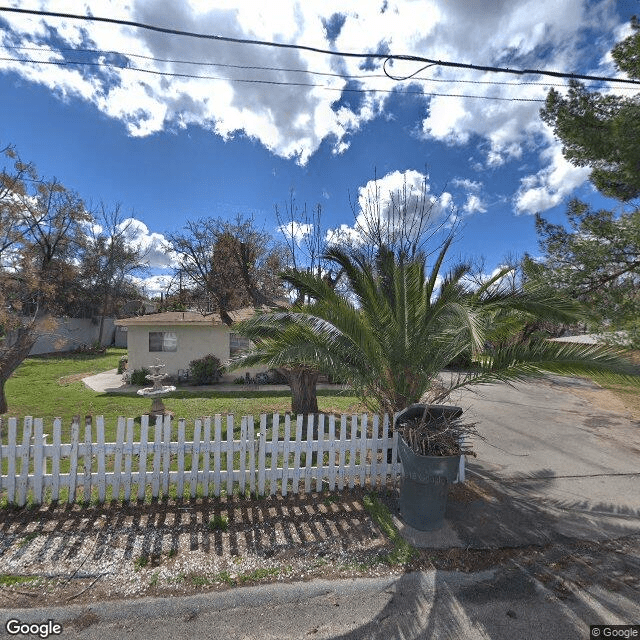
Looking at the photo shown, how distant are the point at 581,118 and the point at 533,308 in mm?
4393

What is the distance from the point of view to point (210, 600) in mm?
2711

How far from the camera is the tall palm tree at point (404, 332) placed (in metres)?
4.52

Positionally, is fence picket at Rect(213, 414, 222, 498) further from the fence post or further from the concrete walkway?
the concrete walkway

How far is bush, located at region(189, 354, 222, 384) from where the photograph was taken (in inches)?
552

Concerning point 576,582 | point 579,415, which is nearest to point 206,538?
point 576,582

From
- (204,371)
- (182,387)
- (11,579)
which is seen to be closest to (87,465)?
(11,579)

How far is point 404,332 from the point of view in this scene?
195 inches

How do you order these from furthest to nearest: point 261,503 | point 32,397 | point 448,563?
point 32,397 → point 261,503 → point 448,563

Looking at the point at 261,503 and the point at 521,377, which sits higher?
the point at 521,377

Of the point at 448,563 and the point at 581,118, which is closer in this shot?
the point at 448,563

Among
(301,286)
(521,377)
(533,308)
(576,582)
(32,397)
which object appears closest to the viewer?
(576,582)

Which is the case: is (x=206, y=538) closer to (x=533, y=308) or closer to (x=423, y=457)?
(x=423, y=457)

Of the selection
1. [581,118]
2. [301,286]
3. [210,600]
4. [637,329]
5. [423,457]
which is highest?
[581,118]

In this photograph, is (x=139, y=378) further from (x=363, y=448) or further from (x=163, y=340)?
(x=363, y=448)
